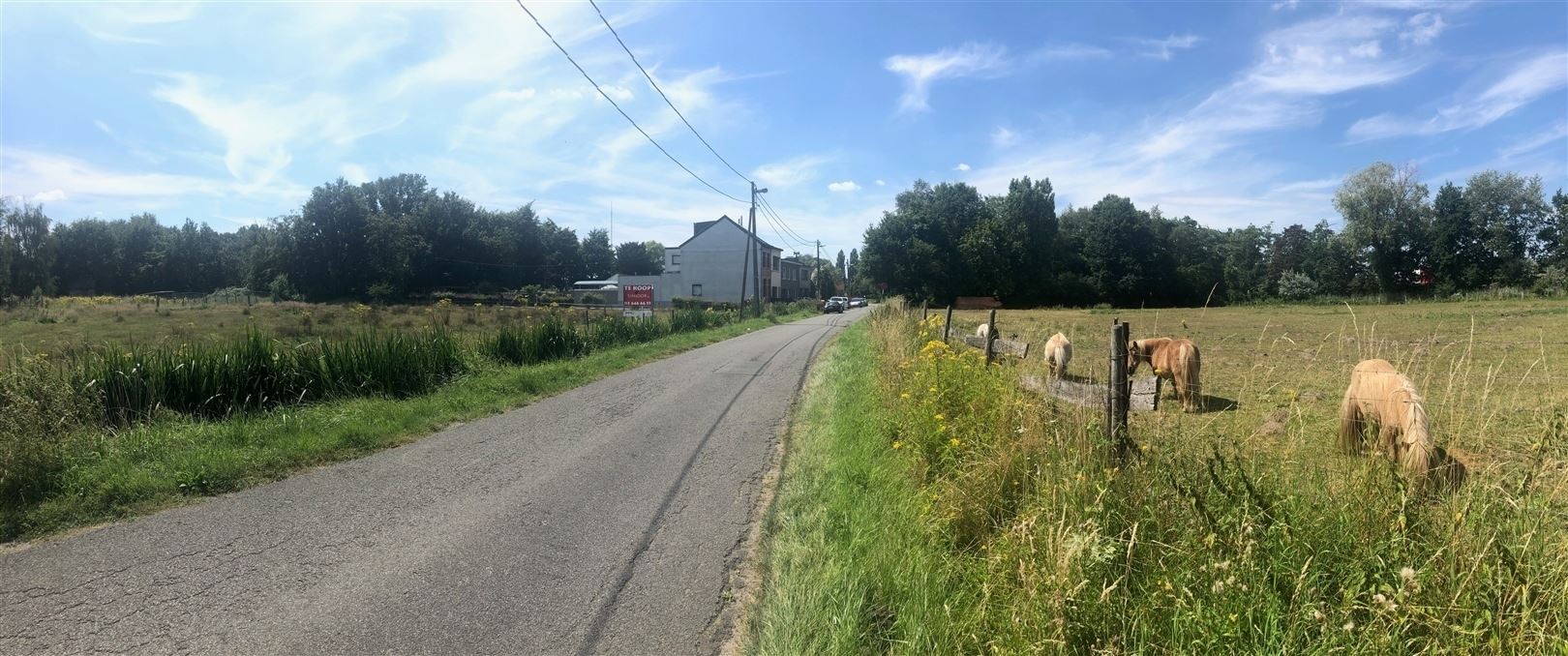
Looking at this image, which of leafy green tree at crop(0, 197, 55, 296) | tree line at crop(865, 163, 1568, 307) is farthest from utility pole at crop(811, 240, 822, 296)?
leafy green tree at crop(0, 197, 55, 296)

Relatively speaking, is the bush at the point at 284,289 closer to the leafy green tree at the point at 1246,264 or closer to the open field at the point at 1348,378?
the open field at the point at 1348,378

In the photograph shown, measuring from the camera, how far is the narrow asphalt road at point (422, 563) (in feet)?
12.2

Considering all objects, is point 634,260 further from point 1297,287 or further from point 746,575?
point 746,575

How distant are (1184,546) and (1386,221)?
73878 mm

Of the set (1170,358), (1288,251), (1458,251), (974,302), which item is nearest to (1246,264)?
(1288,251)

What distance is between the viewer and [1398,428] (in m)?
4.20

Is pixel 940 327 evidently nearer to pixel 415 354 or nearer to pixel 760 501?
pixel 760 501

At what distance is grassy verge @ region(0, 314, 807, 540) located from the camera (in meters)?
5.52

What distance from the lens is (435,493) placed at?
6184mm

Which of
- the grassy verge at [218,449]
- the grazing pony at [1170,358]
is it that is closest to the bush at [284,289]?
the grassy verge at [218,449]

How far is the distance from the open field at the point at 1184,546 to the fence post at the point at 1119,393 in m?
0.11

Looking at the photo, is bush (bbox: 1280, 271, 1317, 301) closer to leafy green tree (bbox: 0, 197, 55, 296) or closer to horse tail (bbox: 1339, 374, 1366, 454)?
horse tail (bbox: 1339, 374, 1366, 454)

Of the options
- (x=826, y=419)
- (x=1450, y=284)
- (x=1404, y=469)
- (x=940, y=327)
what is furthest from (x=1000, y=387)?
(x=1450, y=284)

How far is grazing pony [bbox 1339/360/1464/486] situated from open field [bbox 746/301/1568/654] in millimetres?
114
